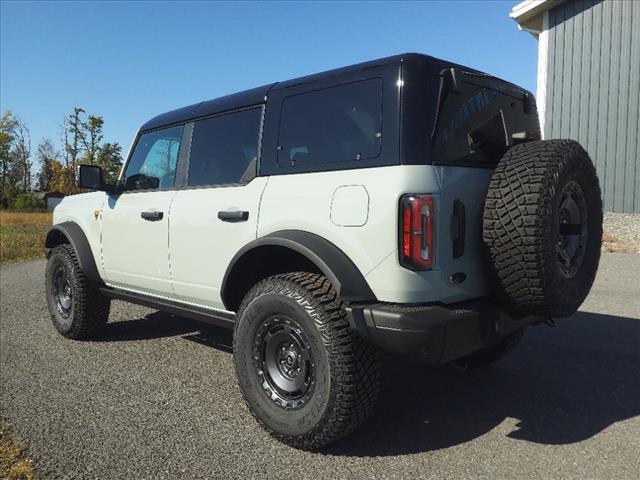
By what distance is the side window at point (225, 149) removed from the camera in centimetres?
346

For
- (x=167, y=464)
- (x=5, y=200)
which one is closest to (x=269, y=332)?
(x=167, y=464)

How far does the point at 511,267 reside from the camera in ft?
8.61

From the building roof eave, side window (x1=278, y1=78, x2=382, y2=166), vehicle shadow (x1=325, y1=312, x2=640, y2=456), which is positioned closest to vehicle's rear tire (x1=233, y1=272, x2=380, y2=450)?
vehicle shadow (x1=325, y1=312, x2=640, y2=456)

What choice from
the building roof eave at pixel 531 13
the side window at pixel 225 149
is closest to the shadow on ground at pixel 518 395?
the side window at pixel 225 149

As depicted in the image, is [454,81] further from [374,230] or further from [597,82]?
[597,82]

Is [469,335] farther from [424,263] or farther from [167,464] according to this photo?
[167,464]

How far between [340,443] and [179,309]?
5.39 ft

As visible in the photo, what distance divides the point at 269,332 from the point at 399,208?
107 centimetres

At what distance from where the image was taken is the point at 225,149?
3.69 meters

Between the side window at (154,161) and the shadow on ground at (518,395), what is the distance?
63.3 inches

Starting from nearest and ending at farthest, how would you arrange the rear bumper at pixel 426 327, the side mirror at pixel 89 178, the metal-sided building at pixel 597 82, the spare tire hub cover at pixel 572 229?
the rear bumper at pixel 426 327 → the spare tire hub cover at pixel 572 229 → the side mirror at pixel 89 178 → the metal-sided building at pixel 597 82

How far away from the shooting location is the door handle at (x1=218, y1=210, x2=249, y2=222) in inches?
127

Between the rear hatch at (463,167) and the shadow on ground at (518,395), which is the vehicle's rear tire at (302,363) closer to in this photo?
the shadow on ground at (518,395)

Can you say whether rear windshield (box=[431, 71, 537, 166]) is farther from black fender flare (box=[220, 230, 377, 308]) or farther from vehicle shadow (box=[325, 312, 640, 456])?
vehicle shadow (box=[325, 312, 640, 456])
